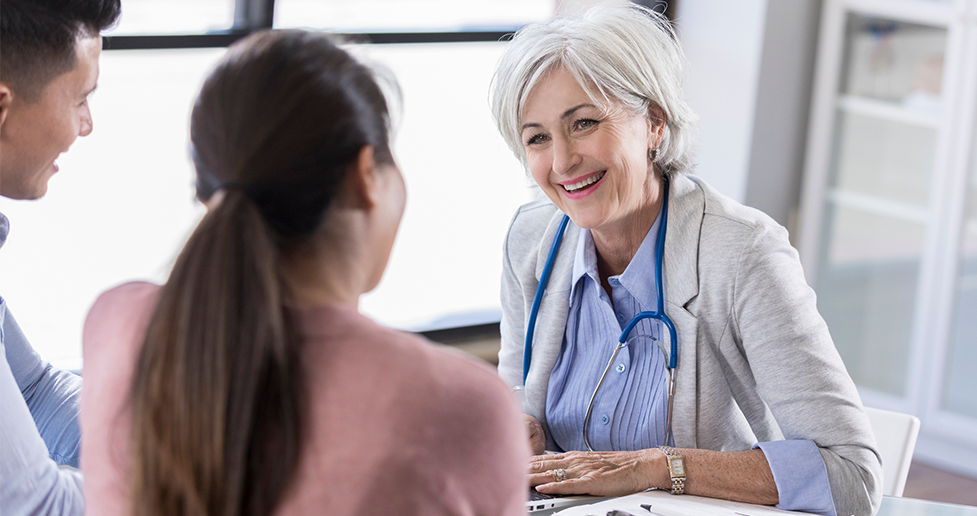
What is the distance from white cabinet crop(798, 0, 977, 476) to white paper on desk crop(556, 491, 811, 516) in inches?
91.1

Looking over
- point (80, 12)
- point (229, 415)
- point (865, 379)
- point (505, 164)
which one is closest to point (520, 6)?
point (505, 164)

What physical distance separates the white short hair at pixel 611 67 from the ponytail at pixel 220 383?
0.94m

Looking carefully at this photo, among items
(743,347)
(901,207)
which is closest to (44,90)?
(743,347)

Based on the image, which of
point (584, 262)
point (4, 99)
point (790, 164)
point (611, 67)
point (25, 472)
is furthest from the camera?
Result: point (790, 164)

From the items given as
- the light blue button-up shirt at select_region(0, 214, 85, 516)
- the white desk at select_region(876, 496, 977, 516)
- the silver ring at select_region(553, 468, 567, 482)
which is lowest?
the white desk at select_region(876, 496, 977, 516)

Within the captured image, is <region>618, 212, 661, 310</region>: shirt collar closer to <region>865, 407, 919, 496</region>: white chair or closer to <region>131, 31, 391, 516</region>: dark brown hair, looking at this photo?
<region>865, 407, 919, 496</region>: white chair

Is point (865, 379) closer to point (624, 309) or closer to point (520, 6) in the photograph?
point (520, 6)

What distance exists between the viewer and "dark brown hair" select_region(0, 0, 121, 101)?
4.01 feet

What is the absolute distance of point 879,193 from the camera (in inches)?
138

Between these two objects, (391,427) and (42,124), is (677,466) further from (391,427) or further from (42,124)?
(42,124)

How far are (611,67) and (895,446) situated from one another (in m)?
0.86

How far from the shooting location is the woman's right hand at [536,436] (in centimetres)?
162

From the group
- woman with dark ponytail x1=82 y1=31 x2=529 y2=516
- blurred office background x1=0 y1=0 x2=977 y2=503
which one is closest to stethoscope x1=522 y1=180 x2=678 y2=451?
woman with dark ponytail x1=82 y1=31 x2=529 y2=516

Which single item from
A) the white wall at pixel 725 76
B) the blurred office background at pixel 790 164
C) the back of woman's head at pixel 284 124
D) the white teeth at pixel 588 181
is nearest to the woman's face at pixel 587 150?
the white teeth at pixel 588 181
